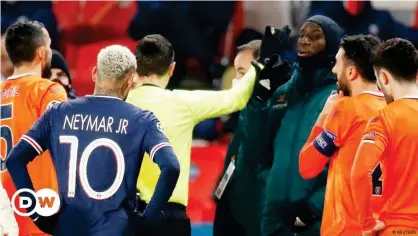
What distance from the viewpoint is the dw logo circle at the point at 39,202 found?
537 cm

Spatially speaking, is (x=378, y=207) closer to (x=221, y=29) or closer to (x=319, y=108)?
(x=319, y=108)

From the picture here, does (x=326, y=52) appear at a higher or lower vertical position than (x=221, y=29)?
higher

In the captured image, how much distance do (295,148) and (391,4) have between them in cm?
519

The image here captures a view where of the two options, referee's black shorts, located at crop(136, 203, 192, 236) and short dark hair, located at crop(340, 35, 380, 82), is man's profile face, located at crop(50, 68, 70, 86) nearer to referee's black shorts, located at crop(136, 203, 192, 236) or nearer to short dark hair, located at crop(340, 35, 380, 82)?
referee's black shorts, located at crop(136, 203, 192, 236)

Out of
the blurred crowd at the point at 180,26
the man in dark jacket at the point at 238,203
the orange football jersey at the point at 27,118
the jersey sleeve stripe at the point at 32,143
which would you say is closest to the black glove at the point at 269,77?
the man in dark jacket at the point at 238,203

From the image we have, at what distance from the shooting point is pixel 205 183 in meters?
10.2

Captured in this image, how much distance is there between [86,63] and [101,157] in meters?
6.44

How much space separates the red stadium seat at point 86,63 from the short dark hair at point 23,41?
4.92m

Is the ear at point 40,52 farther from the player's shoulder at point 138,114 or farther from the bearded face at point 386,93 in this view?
the bearded face at point 386,93

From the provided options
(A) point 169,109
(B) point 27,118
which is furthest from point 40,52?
(A) point 169,109

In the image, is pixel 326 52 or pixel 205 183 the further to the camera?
pixel 205 183

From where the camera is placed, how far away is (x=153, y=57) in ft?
20.5

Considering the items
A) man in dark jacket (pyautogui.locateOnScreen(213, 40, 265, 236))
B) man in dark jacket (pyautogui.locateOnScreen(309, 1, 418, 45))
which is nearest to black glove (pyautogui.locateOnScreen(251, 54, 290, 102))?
man in dark jacket (pyautogui.locateOnScreen(213, 40, 265, 236))

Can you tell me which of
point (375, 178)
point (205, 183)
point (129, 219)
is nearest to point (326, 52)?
point (375, 178)
